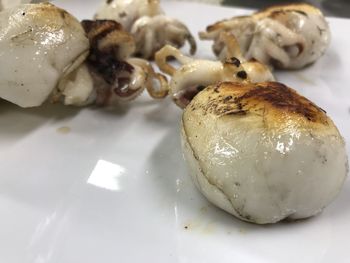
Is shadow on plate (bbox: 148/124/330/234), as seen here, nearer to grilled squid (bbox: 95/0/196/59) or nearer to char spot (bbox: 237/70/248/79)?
char spot (bbox: 237/70/248/79)

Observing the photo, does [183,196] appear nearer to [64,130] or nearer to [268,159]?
[268,159]

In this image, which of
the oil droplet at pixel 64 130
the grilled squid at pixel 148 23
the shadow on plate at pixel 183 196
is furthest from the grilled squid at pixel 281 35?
the oil droplet at pixel 64 130

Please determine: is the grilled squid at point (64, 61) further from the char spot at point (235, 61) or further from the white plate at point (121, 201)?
the char spot at point (235, 61)

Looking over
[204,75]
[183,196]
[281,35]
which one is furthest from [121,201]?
[281,35]

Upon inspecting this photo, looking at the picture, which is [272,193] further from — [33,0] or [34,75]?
[33,0]

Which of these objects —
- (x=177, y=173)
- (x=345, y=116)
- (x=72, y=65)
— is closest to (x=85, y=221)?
(x=177, y=173)

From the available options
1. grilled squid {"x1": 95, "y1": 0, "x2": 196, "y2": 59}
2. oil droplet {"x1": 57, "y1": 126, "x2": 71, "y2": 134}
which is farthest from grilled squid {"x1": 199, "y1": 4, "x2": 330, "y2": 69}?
oil droplet {"x1": 57, "y1": 126, "x2": 71, "y2": 134}
